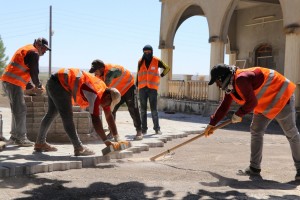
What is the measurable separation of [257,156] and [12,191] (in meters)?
2.92

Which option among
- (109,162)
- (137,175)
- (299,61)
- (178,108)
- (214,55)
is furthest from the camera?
(178,108)

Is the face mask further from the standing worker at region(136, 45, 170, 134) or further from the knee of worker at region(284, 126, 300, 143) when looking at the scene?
the knee of worker at region(284, 126, 300, 143)

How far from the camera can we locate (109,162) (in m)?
5.95

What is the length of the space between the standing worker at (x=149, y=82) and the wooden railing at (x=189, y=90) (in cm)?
710

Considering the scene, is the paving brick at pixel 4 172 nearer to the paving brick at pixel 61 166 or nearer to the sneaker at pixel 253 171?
the paving brick at pixel 61 166

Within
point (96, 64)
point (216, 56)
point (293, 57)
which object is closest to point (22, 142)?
point (96, 64)

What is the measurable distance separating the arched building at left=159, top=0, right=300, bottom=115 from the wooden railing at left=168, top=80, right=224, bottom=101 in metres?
0.37

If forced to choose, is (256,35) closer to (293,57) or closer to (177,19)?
(177,19)

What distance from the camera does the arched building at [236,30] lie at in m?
14.8

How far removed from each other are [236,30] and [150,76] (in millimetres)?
11065

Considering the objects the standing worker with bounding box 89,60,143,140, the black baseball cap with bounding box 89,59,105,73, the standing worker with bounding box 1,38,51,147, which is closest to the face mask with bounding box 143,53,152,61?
the standing worker with bounding box 89,60,143,140

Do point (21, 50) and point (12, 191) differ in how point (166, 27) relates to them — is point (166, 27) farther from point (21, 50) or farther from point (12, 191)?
point (12, 191)

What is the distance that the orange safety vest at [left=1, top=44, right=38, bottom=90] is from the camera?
21.3 feet

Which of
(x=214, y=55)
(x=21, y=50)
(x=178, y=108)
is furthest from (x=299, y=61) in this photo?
(x=21, y=50)
